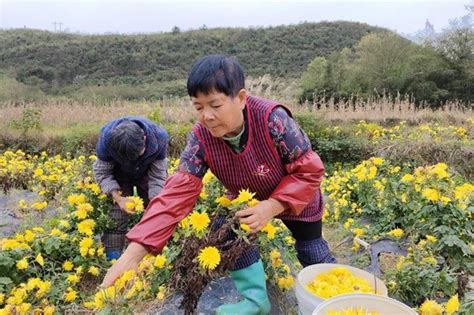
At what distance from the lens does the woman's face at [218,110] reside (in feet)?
5.05

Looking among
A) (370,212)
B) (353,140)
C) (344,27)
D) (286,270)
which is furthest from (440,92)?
(344,27)

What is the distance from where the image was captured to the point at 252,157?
71.1 inches

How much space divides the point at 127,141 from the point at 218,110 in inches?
46.5

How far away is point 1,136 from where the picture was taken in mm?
7543

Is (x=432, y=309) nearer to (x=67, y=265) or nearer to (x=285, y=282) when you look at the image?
(x=285, y=282)

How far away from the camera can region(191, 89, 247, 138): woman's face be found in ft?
5.05

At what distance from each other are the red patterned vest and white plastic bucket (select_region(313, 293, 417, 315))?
2.03ft

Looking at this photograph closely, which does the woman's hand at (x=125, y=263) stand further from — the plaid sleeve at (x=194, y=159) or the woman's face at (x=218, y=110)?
the woman's face at (x=218, y=110)

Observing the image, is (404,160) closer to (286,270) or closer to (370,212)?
(370,212)

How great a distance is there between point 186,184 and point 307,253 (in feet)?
2.45

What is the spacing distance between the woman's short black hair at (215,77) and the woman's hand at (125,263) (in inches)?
22.9

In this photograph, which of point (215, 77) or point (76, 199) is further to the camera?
point (76, 199)

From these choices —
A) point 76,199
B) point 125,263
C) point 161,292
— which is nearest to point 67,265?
point 76,199

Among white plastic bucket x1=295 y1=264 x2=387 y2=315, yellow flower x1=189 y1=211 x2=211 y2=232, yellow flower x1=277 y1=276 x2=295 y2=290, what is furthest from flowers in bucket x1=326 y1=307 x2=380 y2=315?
yellow flower x1=277 y1=276 x2=295 y2=290
